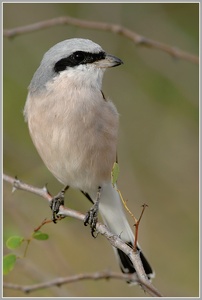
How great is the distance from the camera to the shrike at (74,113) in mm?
3027

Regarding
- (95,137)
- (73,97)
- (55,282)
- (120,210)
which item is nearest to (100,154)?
(95,137)

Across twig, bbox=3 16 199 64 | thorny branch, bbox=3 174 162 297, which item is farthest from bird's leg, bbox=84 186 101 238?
twig, bbox=3 16 199 64

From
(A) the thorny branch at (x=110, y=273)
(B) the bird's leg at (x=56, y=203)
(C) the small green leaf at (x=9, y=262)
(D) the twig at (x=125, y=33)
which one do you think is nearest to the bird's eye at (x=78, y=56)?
(D) the twig at (x=125, y=33)

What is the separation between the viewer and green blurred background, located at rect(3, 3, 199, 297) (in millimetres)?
4371

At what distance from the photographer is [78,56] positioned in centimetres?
306

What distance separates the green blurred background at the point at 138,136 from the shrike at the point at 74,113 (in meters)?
0.93

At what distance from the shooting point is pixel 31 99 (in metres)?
3.17

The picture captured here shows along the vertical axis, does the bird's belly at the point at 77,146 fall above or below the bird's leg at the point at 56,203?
above

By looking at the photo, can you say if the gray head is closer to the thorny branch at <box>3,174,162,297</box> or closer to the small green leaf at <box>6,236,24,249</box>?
the thorny branch at <box>3,174,162,297</box>

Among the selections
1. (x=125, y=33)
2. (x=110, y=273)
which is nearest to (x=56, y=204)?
(x=125, y=33)

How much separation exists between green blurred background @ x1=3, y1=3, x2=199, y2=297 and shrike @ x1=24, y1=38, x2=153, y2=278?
93 cm

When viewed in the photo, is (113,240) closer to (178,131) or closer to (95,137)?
(95,137)

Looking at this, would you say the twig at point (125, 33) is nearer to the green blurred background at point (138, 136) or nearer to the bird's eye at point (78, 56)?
the bird's eye at point (78, 56)

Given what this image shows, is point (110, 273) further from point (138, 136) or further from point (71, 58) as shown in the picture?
point (138, 136)
